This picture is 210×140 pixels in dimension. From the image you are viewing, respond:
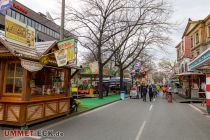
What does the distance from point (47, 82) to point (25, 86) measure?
2112mm

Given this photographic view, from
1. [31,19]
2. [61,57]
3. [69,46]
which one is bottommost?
[61,57]

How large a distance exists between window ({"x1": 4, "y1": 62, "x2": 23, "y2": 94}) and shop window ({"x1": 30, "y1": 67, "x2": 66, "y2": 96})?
54 cm

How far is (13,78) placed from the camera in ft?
29.8

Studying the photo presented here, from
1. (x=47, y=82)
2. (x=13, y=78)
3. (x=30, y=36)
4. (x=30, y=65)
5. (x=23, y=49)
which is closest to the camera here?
(x=30, y=65)

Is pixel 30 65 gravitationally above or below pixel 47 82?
above

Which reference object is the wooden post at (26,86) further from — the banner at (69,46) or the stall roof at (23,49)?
the banner at (69,46)

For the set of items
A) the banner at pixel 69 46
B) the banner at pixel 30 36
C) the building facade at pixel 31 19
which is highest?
the building facade at pixel 31 19

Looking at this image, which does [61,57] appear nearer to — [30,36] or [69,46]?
[69,46]

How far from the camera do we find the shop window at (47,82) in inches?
376

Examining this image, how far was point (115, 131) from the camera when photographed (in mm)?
8211

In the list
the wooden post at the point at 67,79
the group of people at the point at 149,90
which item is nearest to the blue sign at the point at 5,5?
the wooden post at the point at 67,79

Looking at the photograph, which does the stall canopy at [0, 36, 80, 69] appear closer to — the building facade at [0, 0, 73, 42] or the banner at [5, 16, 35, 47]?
the banner at [5, 16, 35, 47]

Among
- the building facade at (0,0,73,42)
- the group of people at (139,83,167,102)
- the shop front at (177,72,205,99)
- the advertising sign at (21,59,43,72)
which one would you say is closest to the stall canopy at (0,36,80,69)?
the advertising sign at (21,59,43,72)

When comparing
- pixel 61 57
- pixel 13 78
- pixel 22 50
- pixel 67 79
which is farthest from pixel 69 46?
pixel 67 79
